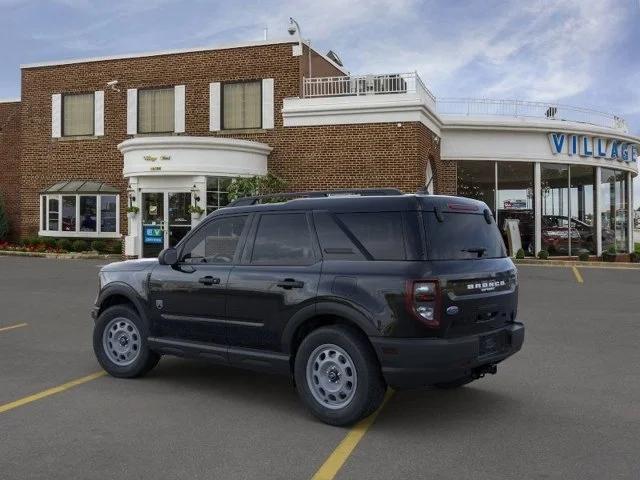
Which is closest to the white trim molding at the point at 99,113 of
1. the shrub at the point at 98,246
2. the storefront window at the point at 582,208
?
the shrub at the point at 98,246

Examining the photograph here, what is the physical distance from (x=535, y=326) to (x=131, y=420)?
668 centimetres

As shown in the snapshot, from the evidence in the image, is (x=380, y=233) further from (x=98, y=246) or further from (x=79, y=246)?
(x=79, y=246)

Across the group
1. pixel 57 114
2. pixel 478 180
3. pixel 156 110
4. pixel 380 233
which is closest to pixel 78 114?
pixel 57 114

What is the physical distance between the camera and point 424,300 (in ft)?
16.0

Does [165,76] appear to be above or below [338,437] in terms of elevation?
above

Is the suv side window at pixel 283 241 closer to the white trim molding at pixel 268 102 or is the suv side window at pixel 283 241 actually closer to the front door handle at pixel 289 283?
the front door handle at pixel 289 283

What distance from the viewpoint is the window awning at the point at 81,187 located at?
24.9 m

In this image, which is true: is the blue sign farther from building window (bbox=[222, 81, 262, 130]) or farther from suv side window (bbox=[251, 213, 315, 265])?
suv side window (bbox=[251, 213, 315, 265])

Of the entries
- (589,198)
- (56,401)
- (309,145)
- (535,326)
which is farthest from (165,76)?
(56,401)

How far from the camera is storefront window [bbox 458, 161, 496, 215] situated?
80.5 feet

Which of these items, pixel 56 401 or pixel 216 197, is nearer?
pixel 56 401

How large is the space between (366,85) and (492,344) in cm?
1757

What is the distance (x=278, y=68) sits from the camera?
75.3ft

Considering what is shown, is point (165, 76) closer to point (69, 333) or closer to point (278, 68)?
point (278, 68)
